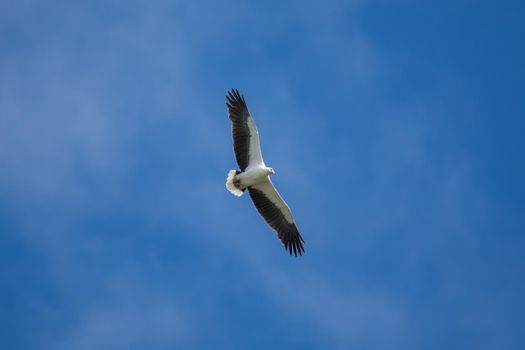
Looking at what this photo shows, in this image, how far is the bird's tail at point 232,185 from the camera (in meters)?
23.4

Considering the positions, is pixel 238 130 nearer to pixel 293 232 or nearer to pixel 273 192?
pixel 273 192

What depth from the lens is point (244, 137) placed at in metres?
23.0

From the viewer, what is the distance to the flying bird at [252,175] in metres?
23.0

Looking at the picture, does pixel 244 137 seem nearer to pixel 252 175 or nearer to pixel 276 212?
pixel 252 175

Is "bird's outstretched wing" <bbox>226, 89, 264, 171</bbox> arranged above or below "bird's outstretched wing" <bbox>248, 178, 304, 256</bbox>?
above

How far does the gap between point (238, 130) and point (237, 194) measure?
1912 mm

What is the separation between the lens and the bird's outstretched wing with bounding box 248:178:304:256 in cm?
2359

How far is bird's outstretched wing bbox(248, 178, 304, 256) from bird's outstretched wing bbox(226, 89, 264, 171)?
768mm

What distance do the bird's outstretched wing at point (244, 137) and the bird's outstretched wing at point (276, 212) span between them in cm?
77

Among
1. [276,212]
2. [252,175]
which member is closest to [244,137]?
[252,175]

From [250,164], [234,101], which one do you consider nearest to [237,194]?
[250,164]

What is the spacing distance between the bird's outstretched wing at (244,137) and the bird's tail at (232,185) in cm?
33

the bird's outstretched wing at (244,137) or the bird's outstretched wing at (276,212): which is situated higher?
the bird's outstretched wing at (244,137)

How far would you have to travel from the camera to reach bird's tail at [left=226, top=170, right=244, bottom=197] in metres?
23.4
